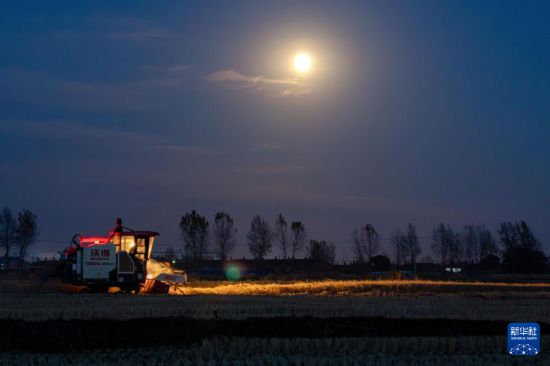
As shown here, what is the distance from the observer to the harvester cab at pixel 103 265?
35.8 meters

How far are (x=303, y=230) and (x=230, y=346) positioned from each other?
103177 mm

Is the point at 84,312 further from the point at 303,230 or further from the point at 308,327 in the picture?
the point at 303,230

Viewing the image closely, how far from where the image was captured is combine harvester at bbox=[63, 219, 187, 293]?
1407 inches

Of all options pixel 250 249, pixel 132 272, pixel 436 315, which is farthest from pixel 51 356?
pixel 250 249

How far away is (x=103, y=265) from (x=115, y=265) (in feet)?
1.99

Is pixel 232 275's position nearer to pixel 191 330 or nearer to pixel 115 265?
pixel 115 265

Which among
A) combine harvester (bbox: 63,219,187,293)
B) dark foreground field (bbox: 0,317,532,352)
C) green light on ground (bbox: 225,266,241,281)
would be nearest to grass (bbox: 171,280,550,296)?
combine harvester (bbox: 63,219,187,293)

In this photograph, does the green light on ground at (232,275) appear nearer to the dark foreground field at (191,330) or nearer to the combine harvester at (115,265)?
the combine harvester at (115,265)

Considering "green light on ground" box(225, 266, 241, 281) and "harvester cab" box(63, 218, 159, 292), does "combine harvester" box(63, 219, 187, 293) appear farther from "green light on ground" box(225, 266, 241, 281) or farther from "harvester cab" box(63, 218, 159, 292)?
"green light on ground" box(225, 266, 241, 281)

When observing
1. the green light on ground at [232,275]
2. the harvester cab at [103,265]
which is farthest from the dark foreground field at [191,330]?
the green light on ground at [232,275]

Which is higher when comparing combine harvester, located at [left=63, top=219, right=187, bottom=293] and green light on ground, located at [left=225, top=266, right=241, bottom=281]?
combine harvester, located at [left=63, top=219, right=187, bottom=293]

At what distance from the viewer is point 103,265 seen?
3584 cm

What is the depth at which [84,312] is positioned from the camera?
74.7 feet

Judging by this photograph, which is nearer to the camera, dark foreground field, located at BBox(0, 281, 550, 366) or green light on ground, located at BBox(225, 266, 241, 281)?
dark foreground field, located at BBox(0, 281, 550, 366)
